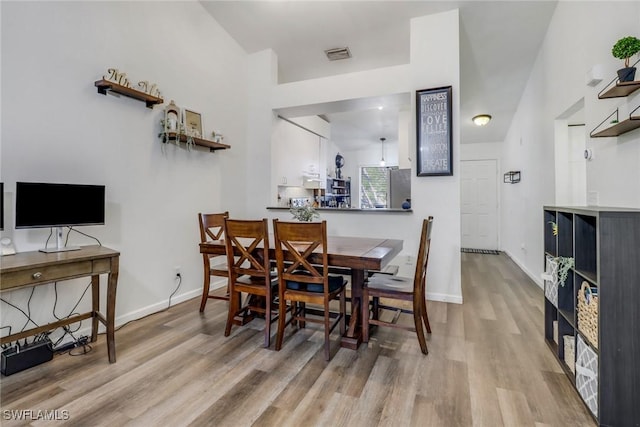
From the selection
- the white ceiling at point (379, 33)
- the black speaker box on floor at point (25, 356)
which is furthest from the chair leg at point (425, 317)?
the black speaker box on floor at point (25, 356)

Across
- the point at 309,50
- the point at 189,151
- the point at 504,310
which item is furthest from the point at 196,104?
the point at 504,310

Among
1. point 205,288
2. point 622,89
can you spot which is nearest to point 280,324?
point 205,288

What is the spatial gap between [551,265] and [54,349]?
364cm

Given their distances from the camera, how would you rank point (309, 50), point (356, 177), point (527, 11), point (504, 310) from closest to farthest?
point (504, 310) < point (527, 11) < point (309, 50) < point (356, 177)

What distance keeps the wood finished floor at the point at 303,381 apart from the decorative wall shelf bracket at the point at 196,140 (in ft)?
5.95

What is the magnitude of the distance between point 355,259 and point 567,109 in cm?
277

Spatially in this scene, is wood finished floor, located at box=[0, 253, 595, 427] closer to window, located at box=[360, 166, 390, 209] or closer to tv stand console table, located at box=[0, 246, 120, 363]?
tv stand console table, located at box=[0, 246, 120, 363]

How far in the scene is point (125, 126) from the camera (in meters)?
2.78

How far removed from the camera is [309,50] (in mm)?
4336

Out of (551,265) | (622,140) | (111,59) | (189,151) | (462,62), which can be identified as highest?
(462,62)

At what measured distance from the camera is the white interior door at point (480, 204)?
7250mm

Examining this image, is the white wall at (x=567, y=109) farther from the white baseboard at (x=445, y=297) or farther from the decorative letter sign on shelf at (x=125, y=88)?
the decorative letter sign on shelf at (x=125, y=88)

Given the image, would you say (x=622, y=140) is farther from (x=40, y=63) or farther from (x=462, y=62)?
(x=40, y=63)

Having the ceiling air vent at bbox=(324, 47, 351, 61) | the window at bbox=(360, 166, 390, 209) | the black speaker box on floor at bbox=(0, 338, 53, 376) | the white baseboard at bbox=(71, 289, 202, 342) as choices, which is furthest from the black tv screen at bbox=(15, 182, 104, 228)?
the window at bbox=(360, 166, 390, 209)
